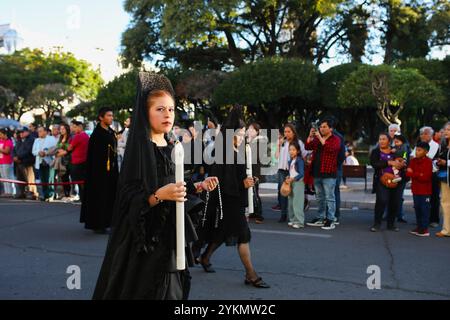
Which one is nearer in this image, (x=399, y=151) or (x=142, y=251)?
(x=142, y=251)

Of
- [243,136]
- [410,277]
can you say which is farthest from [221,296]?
[410,277]

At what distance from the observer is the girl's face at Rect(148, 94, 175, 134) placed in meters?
2.94

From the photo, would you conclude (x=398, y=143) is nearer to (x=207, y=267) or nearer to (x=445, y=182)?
(x=445, y=182)

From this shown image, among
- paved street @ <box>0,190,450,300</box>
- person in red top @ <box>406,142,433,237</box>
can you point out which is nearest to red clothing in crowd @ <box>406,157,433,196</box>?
person in red top @ <box>406,142,433,237</box>

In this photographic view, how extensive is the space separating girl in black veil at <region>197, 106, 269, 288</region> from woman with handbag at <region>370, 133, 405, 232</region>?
377 centimetres

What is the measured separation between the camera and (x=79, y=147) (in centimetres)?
1037

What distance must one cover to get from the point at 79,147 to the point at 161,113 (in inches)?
310

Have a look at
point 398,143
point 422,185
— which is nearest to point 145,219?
point 422,185

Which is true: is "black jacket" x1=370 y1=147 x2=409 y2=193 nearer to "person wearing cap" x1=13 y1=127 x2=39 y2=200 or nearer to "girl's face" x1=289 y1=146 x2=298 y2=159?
"girl's face" x1=289 y1=146 x2=298 y2=159

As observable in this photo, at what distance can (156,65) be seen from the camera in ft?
109

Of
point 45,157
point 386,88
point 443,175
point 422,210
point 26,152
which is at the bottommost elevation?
point 422,210

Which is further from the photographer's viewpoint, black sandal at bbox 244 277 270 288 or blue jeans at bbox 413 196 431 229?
blue jeans at bbox 413 196 431 229

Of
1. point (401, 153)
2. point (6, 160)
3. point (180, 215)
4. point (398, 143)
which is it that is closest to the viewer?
point (180, 215)

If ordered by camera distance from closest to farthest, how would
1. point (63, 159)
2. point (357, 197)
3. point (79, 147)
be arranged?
point (79, 147) → point (63, 159) → point (357, 197)
